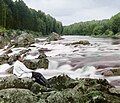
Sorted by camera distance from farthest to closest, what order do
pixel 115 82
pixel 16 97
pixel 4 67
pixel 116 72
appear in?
pixel 4 67
pixel 116 72
pixel 115 82
pixel 16 97

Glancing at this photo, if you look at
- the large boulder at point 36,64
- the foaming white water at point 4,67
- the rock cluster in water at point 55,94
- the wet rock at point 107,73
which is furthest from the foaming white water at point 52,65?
the rock cluster in water at point 55,94

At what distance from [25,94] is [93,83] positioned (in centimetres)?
459

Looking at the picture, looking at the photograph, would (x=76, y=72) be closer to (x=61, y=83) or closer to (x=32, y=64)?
(x=32, y=64)

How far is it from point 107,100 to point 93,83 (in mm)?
2985

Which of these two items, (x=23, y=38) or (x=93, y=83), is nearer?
(x=93, y=83)

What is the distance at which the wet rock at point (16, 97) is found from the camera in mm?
13031

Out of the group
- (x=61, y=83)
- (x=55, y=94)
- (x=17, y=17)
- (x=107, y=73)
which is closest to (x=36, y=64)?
(x=107, y=73)

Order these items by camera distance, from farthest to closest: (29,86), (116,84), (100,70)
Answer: (100,70) < (116,84) < (29,86)

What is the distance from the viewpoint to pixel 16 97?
43.2 feet

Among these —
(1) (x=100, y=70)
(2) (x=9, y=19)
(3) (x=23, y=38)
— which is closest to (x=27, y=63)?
(1) (x=100, y=70)

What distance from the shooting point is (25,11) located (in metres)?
129

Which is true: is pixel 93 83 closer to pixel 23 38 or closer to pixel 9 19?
pixel 23 38

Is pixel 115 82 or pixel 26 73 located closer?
pixel 115 82

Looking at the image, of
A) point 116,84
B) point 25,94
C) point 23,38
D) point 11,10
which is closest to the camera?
point 25,94
